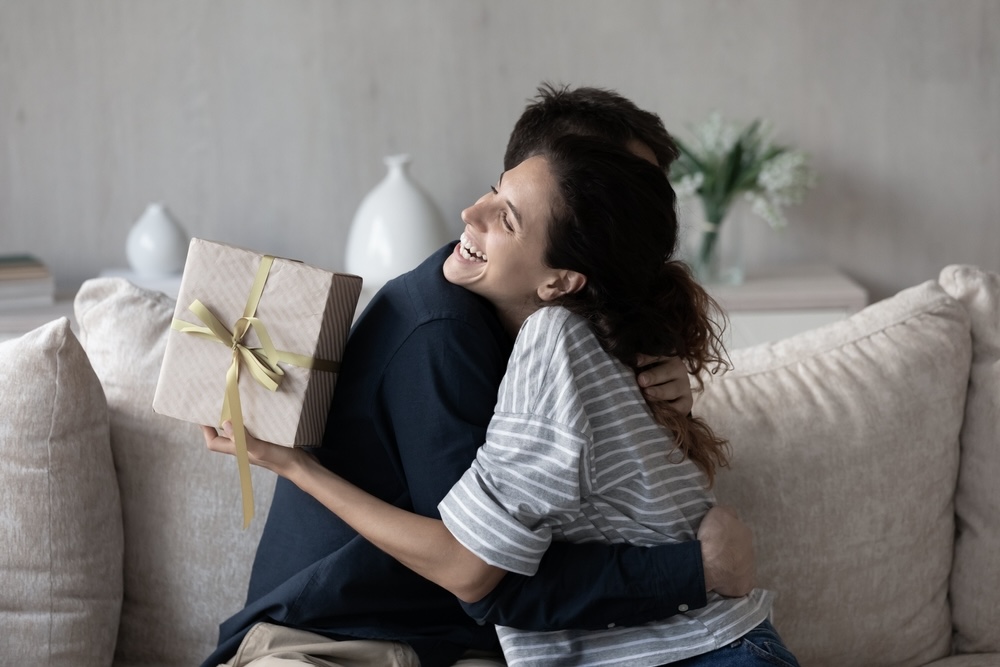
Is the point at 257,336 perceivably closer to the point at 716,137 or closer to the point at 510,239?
the point at 510,239

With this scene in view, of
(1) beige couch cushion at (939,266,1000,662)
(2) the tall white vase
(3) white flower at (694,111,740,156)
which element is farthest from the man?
(3) white flower at (694,111,740,156)

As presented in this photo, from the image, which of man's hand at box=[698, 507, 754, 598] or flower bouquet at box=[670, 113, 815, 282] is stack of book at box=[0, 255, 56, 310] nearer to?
flower bouquet at box=[670, 113, 815, 282]

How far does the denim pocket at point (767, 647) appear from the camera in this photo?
4.03 ft

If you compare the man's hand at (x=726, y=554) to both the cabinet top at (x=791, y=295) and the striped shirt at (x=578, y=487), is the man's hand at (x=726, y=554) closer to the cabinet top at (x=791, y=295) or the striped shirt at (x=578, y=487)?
the striped shirt at (x=578, y=487)

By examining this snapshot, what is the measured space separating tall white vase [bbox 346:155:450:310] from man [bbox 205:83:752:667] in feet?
4.25

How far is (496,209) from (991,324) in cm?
89

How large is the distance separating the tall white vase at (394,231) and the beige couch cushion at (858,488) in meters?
1.23

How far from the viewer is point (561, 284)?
128 centimetres

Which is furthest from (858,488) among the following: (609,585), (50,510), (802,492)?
(50,510)

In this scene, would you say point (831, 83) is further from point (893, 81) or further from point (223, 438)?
point (223, 438)

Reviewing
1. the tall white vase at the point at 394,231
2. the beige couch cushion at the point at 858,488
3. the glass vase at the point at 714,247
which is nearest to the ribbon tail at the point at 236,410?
the beige couch cushion at the point at 858,488

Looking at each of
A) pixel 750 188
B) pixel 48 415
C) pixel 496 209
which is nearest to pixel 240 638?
pixel 48 415

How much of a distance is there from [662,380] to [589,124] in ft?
1.15

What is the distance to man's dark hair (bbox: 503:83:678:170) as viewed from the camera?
1.35 m
